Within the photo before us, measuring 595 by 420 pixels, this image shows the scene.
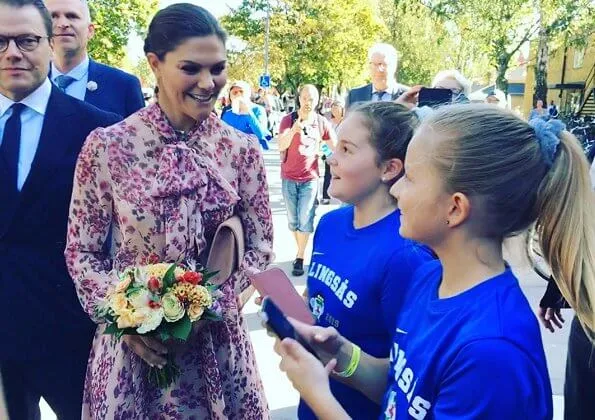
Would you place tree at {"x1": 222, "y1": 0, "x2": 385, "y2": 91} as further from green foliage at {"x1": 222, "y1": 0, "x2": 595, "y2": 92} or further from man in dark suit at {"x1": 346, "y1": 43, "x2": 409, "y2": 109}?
man in dark suit at {"x1": 346, "y1": 43, "x2": 409, "y2": 109}

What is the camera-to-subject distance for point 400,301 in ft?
5.45

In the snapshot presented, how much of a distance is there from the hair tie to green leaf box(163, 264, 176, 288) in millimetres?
1073

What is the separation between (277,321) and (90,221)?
0.81m

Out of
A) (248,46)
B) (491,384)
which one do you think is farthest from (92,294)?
(248,46)

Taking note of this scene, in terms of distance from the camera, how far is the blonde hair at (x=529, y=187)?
4.21 feet

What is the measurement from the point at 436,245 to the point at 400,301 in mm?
312

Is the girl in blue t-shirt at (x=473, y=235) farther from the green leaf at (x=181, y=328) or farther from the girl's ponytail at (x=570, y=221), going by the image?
the green leaf at (x=181, y=328)

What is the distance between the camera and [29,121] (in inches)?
83.8

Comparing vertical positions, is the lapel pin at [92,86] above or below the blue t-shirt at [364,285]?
above

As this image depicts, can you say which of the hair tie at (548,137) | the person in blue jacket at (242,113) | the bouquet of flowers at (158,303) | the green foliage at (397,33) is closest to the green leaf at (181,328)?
the bouquet of flowers at (158,303)

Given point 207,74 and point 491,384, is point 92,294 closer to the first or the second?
point 207,74

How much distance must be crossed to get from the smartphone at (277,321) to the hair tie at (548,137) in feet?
2.41

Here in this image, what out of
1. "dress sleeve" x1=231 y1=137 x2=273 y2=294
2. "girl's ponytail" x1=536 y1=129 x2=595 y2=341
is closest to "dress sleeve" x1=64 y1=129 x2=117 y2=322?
"dress sleeve" x1=231 y1=137 x2=273 y2=294

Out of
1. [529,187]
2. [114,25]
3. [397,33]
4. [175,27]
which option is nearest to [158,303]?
[175,27]
